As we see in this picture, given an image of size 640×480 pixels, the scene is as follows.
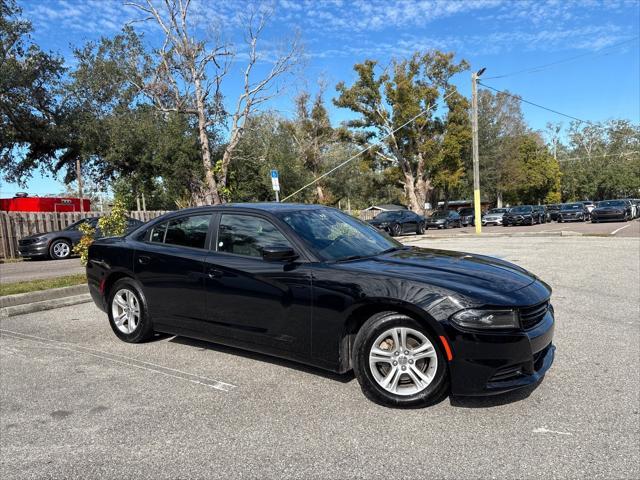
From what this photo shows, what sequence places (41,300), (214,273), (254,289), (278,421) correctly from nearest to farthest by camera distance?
(278,421) < (254,289) < (214,273) < (41,300)

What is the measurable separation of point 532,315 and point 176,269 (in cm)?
319

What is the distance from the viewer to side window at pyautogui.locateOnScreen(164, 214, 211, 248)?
479 centimetres

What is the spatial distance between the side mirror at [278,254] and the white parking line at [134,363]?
3.64 feet

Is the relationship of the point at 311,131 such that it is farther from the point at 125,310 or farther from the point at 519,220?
the point at 125,310

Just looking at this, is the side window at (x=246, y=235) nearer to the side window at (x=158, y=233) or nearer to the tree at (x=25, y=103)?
the side window at (x=158, y=233)

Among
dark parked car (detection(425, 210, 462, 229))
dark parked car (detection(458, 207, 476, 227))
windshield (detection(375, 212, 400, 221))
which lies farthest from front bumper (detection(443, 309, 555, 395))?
dark parked car (detection(458, 207, 476, 227))

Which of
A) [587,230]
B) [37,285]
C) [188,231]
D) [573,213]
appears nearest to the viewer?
[188,231]

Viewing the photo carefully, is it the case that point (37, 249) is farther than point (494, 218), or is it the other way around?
point (494, 218)

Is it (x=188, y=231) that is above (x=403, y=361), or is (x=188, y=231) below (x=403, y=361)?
above

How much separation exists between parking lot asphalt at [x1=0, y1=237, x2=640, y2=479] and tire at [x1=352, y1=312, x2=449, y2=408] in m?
0.11

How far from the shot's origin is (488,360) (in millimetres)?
3238

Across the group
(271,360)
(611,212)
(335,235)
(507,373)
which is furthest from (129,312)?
(611,212)

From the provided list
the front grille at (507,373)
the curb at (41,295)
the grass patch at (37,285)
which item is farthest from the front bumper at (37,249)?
the front grille at (507,373)

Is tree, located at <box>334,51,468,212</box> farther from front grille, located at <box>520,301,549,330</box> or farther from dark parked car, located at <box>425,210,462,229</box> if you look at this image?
front grille, located at <box>520,301,549,330</box>
